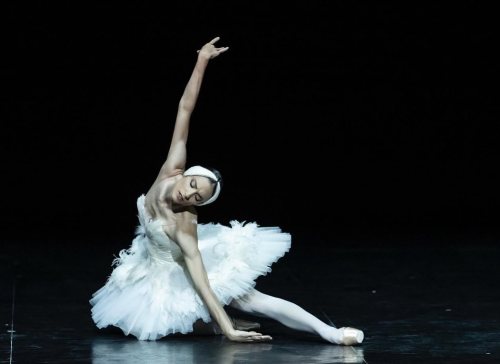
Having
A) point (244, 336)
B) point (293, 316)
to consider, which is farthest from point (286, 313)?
point (244, 336)

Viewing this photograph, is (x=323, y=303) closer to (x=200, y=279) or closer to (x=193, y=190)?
(x=200, y=279)

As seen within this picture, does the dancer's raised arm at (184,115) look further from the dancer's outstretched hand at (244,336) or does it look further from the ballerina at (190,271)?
the dancer's outstretched hand at (244,336)

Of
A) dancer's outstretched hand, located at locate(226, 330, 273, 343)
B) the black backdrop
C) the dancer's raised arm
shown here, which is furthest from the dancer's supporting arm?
the black backdrop

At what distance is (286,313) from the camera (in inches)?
154

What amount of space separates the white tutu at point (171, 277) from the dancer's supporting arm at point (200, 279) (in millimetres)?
88

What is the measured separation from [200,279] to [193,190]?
1.13 ft

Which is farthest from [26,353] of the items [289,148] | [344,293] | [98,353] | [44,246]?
[289,148]

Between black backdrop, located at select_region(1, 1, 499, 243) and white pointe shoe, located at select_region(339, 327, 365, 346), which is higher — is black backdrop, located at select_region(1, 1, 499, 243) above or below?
above

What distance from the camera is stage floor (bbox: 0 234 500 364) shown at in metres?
3.68

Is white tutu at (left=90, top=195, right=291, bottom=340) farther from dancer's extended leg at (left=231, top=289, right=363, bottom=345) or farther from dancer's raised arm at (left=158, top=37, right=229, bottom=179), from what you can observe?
dancer's raised arm at (left=158, top=37, right=229, bottom=179)

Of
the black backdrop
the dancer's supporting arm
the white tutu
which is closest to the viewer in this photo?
the dancer's supporting arm

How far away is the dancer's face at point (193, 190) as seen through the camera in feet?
12.3

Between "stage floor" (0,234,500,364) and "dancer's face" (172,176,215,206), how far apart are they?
0.55m

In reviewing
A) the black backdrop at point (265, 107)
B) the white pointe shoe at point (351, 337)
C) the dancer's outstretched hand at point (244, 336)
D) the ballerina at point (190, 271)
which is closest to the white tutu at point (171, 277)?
the ballerina at point (190, 271)
